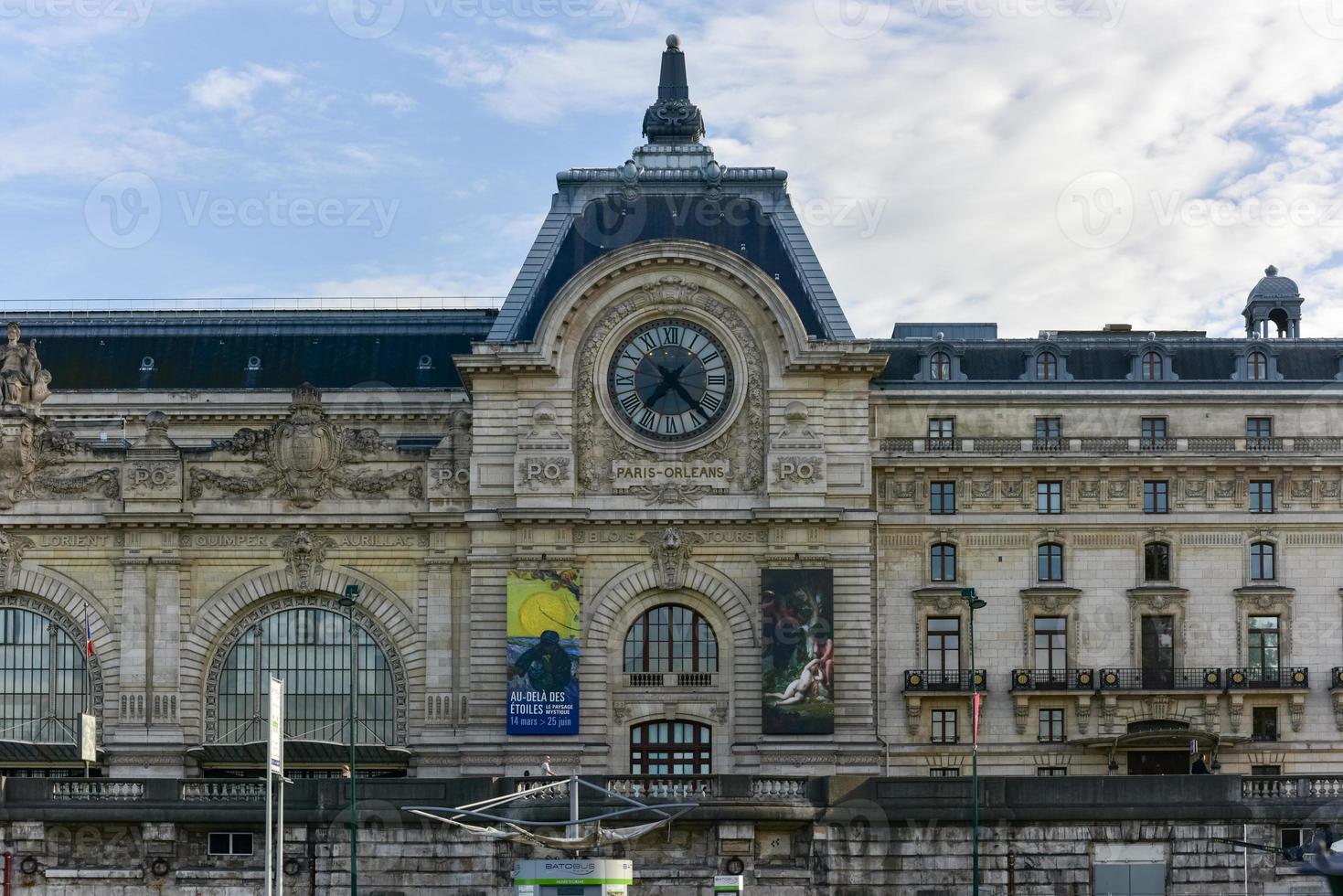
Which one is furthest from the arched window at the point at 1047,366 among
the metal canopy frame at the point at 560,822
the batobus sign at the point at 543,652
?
the metal canopy frame at the point at 560,822

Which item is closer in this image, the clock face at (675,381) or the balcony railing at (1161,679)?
the balcony railing at (1161,679)

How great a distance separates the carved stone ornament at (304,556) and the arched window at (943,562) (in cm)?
2282

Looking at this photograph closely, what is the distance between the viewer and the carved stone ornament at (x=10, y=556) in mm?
88625

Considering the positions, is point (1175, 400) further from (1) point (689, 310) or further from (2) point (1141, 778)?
(2) point (1141, 778)

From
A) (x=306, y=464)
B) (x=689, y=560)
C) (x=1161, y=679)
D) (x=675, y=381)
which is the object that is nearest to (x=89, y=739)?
(x=306, y=464)

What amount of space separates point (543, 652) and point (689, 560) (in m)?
6.59

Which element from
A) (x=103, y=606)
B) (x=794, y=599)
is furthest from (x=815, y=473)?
(x=103, y=606)

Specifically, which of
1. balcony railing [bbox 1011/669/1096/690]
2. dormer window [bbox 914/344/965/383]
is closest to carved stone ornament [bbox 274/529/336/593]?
dormer window [bbox 914/344/965/383]

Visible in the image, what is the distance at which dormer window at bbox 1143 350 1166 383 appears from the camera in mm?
92688

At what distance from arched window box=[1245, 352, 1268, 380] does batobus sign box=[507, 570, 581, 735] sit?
27964 millimetres

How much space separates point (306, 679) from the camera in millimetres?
88812

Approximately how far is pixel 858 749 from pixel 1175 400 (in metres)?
18.8

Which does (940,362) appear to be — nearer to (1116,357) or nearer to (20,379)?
(1116,357)

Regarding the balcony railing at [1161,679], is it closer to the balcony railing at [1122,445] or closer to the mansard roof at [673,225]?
the balcony railing at [1122,445]
